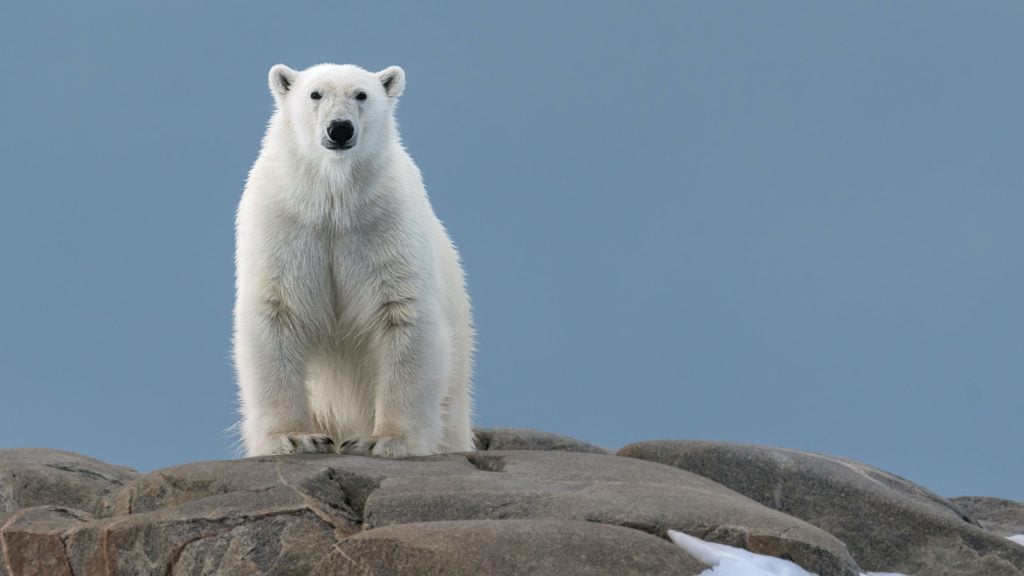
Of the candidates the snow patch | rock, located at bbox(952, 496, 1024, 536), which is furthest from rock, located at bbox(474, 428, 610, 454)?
the snow patch

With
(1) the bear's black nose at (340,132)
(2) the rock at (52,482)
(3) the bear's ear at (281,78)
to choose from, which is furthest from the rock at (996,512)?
(2) the rock at (52,482)

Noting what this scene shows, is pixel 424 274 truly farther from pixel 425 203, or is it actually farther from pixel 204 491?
pixel 204 491

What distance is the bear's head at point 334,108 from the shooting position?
27.0ft

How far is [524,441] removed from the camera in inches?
450

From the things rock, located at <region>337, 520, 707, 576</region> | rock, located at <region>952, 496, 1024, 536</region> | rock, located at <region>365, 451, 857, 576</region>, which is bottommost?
rock, located at <region>337, 520, 707, 576</region>

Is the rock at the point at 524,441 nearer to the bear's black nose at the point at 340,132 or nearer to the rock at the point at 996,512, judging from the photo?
the rock at the point at 996,512

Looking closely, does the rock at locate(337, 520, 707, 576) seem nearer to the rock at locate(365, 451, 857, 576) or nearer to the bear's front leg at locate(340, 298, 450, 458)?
the rock at locate(365, 451, 857, 576)

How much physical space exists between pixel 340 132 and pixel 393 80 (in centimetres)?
95

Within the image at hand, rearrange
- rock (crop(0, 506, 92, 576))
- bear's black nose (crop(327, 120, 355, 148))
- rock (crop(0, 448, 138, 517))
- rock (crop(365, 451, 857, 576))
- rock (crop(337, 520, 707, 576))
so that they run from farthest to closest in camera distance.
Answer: rock (crop(0, 448, 138, 517)) → bear's black nose (crop(327, 120, 355, 148)) → rock (crop(0, 506, 92, 576)) → rock (crop(365, 451, 857, 576)) → rock (crop(337, 520, 707, 576))

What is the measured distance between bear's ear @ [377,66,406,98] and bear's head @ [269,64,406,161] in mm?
40

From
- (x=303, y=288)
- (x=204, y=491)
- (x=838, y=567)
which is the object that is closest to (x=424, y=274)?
(x=303, y=288)

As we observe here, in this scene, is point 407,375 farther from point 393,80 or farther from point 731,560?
point 731,560

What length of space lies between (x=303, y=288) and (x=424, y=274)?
0.81 m

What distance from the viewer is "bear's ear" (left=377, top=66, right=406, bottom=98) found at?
8953mm
